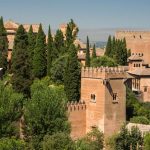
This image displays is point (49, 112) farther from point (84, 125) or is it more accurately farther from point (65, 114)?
point (84, 125)

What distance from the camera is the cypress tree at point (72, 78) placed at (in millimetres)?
44969

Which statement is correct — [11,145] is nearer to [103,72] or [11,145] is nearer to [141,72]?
[103,72]

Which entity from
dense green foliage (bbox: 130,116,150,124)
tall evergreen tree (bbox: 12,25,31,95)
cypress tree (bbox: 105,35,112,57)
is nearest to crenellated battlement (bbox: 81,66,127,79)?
dense green foliage (bbox: 130,116,150,124)

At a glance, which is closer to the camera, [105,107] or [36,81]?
[105,107]

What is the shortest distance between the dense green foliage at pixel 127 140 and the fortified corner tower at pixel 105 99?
2.50m

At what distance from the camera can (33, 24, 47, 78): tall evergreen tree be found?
50250 mm

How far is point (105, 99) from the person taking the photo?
4056cm

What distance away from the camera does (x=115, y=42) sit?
65.9 meters

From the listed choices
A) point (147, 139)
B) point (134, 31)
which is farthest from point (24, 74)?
point (134, 31)

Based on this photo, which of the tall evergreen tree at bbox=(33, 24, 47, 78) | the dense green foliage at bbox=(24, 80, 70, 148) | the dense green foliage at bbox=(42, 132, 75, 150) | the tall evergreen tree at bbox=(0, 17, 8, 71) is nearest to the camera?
the dense green foliage at bbox=(42, 132, 75, 150)

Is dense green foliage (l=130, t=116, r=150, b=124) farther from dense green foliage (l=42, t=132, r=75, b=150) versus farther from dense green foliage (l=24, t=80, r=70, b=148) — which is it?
dense green foliage (l=42, t=132, r=75, b=150)

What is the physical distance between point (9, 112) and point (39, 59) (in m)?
14.8

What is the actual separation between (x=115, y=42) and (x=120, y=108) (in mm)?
Result: 25384

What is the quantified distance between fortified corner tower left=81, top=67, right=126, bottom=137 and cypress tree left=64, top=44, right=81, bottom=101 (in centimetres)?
280
